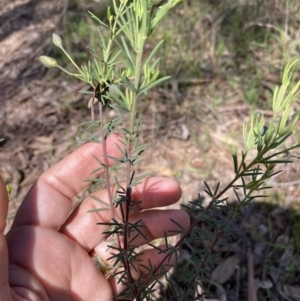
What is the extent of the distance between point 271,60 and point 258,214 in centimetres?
125

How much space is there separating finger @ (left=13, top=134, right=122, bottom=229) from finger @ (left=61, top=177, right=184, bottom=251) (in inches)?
1.8

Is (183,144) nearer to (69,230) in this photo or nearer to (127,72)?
(69,230)

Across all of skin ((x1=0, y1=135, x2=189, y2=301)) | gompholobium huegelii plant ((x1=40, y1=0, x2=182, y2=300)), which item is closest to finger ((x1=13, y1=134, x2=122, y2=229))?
skin ((x1=0, y1=135, x2=189, y2=301))

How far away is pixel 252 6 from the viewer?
3.12 meters

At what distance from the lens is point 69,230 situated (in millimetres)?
1334

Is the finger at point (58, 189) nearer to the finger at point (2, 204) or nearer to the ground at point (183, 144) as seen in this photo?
the finger at point (2, 204)

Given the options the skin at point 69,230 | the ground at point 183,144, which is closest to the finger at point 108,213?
the skin at point 69,230

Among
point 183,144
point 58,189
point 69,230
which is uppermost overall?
point 58,189

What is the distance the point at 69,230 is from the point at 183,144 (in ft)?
3.69

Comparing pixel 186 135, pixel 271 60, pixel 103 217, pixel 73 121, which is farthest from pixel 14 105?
pixel 271 60

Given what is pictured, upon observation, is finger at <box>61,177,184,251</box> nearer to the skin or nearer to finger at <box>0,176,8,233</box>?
the skin

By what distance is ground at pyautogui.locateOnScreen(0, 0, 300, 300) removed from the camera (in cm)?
184

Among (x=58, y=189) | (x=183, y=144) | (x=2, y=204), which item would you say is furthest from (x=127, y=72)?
(x=183, y=144)

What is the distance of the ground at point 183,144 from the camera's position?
1845mm
